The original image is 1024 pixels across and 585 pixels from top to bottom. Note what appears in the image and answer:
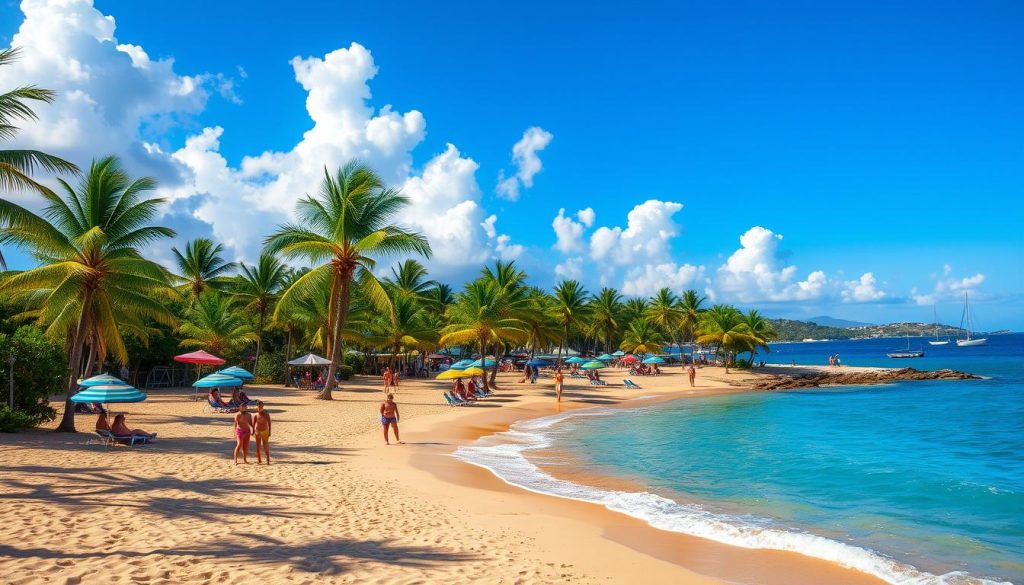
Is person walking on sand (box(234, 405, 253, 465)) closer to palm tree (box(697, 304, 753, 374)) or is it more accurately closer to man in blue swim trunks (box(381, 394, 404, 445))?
man in blue swim trunks (box(381, 394, 404, 445))

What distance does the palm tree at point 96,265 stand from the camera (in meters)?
15.2

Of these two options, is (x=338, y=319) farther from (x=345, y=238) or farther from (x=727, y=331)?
(x=727, y=331)

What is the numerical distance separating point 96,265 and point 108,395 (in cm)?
400

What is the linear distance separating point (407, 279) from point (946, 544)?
47.7 metres

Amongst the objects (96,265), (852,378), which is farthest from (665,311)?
(96,265)

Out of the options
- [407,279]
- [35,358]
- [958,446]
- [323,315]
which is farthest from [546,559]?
[407,279]

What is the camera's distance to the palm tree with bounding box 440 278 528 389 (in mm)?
31203

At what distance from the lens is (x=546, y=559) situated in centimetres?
706

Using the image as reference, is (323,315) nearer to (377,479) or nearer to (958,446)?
(377,479)

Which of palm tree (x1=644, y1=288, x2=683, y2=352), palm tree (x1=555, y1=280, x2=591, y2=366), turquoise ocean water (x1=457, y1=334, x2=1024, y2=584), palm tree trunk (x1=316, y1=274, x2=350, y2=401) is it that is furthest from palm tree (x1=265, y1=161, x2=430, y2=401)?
palm tree (x1=644, y1=288, x2=683, y2=352)

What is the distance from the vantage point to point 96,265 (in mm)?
15742

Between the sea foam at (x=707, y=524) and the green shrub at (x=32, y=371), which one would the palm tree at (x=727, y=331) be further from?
the green shrub at (x=32, y=371)

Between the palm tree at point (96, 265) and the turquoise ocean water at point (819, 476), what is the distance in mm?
9990

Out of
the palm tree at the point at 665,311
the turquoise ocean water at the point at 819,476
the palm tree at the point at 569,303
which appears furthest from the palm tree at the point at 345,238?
the palm tree at the point at 665,311
